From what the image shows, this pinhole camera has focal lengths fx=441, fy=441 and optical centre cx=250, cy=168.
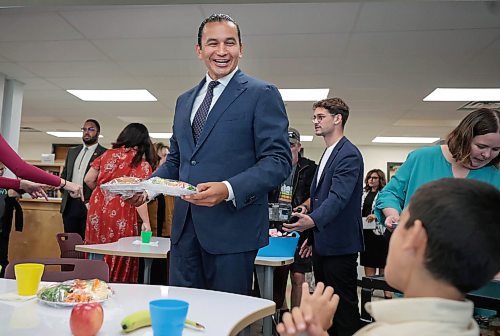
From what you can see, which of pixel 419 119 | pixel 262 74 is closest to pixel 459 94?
pixel 419 119

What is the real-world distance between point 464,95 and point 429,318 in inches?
239

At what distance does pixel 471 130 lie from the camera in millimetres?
1869

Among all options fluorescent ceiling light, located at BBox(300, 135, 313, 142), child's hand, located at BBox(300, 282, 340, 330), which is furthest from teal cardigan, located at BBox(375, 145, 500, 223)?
fluorescent ceiling light, located at BBox(300, 135, 313, 142)

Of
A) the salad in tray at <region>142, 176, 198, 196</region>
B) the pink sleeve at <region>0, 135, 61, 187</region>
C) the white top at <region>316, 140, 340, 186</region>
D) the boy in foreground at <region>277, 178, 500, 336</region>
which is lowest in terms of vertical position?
the boy in foreground at <region>277, 178, 500, 336</region>

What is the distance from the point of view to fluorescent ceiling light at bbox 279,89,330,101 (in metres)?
6.05

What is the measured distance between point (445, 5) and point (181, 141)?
2772 mm

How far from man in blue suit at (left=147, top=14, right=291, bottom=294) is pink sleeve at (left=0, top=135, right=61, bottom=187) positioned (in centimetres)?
88

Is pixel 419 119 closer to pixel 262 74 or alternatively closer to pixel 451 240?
pixel 262 74

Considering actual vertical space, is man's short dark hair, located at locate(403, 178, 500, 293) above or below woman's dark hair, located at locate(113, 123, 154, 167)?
below

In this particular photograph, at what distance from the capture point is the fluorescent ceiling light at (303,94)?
19.8ft

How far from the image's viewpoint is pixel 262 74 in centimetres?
538

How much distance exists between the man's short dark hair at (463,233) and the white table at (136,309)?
448 millimetres

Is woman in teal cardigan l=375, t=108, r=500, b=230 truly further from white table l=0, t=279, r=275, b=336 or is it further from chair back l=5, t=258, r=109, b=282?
chair back l=5, t=258, r=109, b=282

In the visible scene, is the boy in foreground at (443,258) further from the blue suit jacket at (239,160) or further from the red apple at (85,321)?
the blue suit jacket at (239,160)
